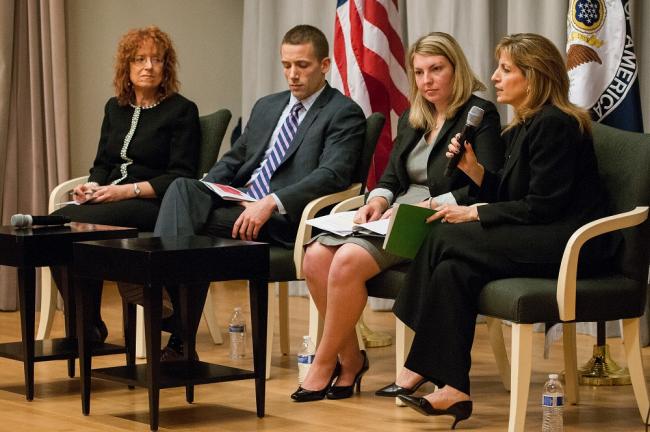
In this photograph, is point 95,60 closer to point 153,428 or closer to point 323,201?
point 323,201

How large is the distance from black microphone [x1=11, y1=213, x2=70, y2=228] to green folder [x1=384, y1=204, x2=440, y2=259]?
131cm

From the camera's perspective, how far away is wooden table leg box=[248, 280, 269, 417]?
360 cm

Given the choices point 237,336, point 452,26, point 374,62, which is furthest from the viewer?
point 452,26

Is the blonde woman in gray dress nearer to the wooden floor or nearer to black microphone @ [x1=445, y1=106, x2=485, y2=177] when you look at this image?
the wooden floor

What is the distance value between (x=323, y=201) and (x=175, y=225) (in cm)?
56

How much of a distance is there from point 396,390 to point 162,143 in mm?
1871

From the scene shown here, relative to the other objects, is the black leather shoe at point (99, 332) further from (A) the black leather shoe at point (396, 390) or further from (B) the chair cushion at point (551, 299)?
(B) the chair cushion at point (551, 299)

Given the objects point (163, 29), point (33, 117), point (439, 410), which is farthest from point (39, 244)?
point (163, 29)

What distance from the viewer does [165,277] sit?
336 cm

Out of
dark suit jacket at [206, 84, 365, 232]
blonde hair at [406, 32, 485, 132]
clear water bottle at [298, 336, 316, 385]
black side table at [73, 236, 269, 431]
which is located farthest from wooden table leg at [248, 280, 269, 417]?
blonde hair at [406, 32, 485, 132]

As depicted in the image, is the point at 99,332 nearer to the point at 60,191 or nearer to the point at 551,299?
the point at 60,191

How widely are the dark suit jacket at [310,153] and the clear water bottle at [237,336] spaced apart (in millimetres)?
523

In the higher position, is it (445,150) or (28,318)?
(445,150)

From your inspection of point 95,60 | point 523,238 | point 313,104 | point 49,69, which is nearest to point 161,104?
point 313,104
